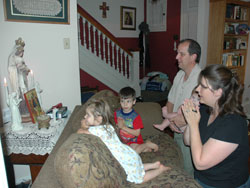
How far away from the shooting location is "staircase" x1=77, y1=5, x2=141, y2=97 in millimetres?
4680

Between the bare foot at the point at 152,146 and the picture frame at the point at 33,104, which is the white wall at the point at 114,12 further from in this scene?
the bare foot at the point at 152,146

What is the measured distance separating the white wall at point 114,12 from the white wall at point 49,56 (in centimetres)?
333

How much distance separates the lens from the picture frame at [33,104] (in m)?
2.03

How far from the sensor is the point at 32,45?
92.6 inches

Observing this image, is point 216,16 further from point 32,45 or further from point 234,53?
point 32,45

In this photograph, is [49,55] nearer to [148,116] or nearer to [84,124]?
[84,124]

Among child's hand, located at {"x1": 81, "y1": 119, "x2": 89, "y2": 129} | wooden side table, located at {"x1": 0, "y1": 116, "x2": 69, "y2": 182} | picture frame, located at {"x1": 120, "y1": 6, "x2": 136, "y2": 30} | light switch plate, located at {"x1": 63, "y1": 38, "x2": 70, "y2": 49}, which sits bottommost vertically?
wooden side table, located at {"x1": 0, "y1": 116, "x2": 69, "y2": 182}

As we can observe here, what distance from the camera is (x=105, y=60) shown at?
199 inches

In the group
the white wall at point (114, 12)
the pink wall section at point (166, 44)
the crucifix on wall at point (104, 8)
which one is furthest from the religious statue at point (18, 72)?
the crucifix on wall at point (104, 8)

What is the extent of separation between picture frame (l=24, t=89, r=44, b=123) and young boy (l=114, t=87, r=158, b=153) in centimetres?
77

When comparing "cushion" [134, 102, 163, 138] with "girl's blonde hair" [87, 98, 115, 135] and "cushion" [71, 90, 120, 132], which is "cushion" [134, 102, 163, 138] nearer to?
"cushion" [71, 90, 120, 132]

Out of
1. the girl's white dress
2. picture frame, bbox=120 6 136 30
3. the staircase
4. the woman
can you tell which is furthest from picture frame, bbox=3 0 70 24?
picture frame, bbox=120 6 136 30

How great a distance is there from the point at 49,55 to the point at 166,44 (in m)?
4.50

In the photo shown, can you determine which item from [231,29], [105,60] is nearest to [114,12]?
[105,60]
